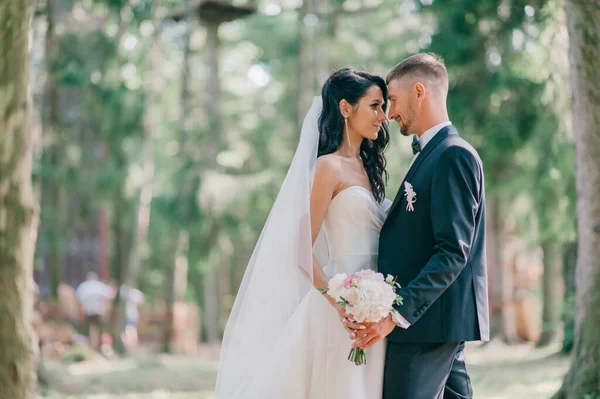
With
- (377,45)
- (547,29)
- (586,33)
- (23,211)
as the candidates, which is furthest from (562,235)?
(377,45)

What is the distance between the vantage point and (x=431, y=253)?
179 inches

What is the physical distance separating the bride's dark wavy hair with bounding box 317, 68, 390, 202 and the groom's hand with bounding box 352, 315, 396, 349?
1.04 meters

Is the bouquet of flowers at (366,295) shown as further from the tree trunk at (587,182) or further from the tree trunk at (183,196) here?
the tree trunk at (183,196)

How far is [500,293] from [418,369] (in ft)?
51.0

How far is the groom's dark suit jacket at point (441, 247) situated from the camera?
431 cm

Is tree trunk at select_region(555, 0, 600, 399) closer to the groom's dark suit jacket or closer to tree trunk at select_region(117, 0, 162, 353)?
the groom's dark suit jacket

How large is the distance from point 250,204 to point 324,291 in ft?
47.5

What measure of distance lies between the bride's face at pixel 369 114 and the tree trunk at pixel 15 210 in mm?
2765

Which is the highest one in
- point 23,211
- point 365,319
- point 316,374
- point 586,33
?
point 586,33

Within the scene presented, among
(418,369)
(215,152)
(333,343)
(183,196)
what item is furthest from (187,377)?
(418,369)

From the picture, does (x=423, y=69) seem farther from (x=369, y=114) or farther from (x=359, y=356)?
(x=359, y=356)

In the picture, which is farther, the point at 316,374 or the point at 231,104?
the point at 231,104

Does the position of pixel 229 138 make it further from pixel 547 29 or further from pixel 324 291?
pixel 324 291

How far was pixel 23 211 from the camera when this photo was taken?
6629mm
